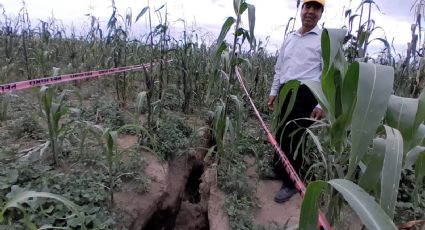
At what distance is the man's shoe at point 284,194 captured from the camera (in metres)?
2.61

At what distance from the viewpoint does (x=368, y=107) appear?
33.8 inches

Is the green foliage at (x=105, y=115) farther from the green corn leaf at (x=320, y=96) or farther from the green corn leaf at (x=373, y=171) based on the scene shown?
the green corn leaf at (x=373, y=171)

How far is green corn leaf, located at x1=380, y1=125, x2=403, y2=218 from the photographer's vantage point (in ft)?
2.71

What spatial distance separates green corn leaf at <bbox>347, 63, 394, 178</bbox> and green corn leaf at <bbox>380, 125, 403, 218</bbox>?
0.07 metres

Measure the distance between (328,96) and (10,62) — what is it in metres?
4.56

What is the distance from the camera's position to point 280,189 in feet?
8.95

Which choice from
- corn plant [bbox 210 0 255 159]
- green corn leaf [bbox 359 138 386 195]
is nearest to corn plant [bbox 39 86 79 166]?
corn plant [bbox 210 0 255 159]

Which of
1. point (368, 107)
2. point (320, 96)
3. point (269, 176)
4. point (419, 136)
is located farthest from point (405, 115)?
point (269, 176)

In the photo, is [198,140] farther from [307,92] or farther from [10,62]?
[10,62]

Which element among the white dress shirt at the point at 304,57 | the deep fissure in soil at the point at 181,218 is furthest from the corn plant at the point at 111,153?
the white dress shirt at the point at 304,57

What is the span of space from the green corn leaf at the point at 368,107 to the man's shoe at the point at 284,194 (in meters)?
1.82

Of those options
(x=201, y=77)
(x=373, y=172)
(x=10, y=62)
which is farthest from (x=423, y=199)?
(x=10, y=62)

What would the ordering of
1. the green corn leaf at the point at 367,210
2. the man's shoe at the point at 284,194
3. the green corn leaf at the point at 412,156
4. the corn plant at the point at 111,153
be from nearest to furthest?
1. the green corn leaf at the point at 367,210
2. the green corn leaf at the point at 412,156
3. the corn plant at the point at 111,153
4. the man's shoe at the point at 284,194

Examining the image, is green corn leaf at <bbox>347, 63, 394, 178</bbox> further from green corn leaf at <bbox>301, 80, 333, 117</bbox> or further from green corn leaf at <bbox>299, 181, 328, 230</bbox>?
green corn leaf at <bbox>301, 80, 333, 117</bbox>
